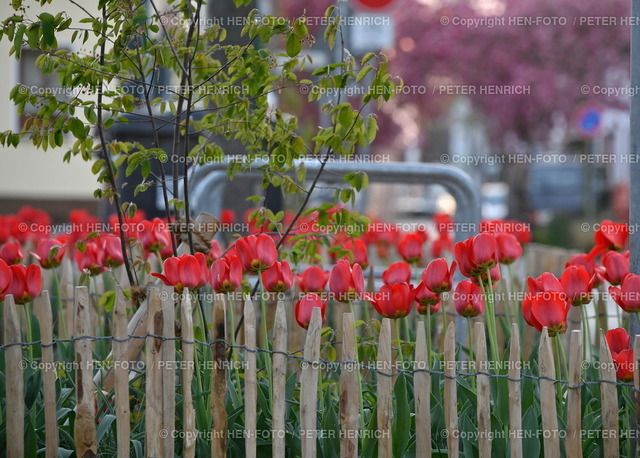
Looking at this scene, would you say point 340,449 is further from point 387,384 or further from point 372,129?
point 372,129

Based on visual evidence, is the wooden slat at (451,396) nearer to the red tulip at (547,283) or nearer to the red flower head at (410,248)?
the red tulip at (547,283)

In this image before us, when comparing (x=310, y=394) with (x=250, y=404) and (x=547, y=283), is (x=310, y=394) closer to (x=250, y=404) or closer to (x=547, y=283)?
(x=250, y=404)

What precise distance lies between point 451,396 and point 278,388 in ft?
1.51

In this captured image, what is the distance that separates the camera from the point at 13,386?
304cm

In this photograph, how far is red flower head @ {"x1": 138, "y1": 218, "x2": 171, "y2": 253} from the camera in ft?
12.5

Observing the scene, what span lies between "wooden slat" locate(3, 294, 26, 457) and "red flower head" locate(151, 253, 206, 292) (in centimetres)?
42

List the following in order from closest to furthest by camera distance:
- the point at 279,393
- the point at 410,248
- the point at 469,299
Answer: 1. the point at 279,393
2. the point at 469,299
3. the point at 410,248

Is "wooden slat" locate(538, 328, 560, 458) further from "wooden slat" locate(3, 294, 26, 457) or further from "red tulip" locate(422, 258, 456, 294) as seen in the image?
"wooden slat" locate(3, 294, 26, 457)

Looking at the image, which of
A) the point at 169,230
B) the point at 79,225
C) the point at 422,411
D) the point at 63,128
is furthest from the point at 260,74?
the point at 79,225

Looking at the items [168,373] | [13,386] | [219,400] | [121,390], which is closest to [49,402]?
[13,386]

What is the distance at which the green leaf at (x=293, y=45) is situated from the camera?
10.2ft

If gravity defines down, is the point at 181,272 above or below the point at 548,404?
above

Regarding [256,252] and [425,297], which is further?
[425,297]

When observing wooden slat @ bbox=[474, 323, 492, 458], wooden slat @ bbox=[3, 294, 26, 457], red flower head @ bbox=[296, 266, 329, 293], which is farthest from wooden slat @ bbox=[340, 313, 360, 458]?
wooden slat @ bbox=[3, 294, 26, 457]
